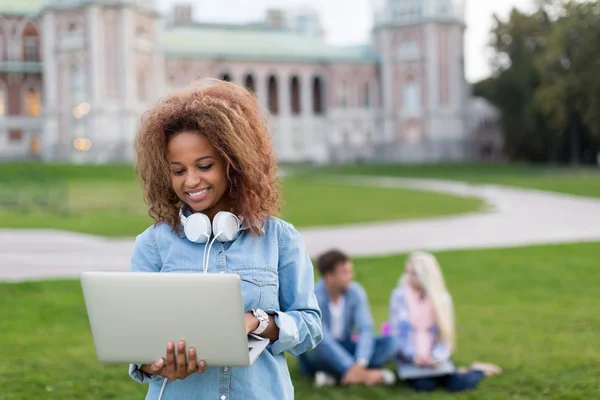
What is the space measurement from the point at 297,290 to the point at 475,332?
508 cm

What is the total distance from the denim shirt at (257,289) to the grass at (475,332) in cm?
309

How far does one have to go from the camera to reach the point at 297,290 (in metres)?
2.42

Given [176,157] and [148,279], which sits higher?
[176,157]

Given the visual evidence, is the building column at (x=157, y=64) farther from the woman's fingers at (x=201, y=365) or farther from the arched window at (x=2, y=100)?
the woman's fingers at (x=201, y=365)

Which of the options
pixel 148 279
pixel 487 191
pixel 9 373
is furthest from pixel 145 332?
pixel 487 191

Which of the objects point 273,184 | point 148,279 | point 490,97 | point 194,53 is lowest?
point 148,279

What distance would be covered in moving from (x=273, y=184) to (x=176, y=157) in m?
0.31

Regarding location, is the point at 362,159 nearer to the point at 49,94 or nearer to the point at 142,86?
the point at 142,86

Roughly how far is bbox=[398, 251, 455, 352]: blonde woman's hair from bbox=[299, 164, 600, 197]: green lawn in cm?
1981

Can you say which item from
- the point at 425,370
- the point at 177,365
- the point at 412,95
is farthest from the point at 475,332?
the point at 412,95

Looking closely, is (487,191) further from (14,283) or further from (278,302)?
(278,302)

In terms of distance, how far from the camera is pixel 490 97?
50.9 metres

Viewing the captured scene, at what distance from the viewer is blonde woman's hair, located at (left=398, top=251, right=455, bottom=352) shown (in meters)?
5.43

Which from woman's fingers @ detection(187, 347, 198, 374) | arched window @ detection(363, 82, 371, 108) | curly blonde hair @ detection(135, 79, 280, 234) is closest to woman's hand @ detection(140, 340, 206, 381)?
woman's fingers @ detection(187, 347, 198, 374)
